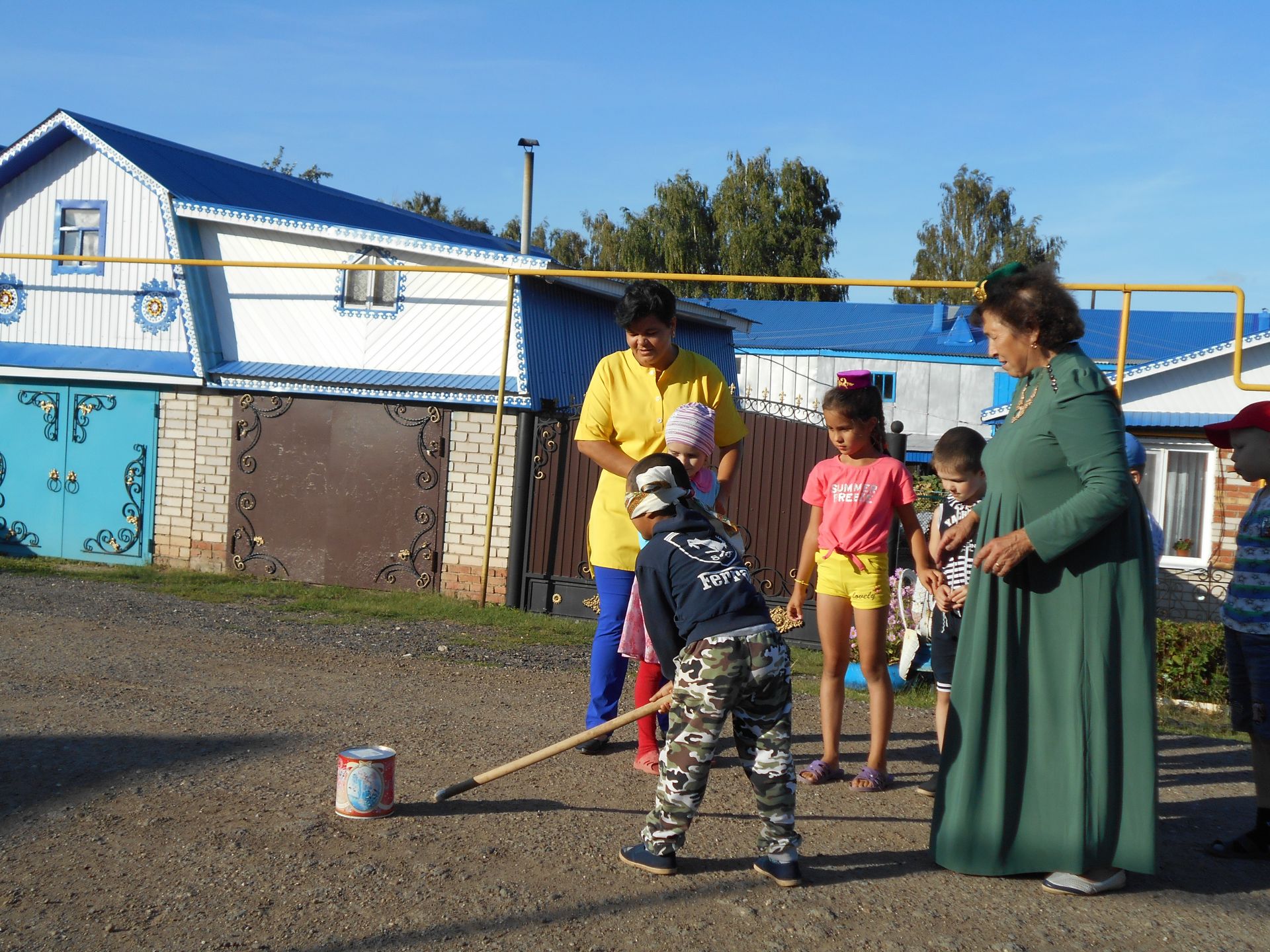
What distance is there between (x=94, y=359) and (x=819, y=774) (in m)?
10.5

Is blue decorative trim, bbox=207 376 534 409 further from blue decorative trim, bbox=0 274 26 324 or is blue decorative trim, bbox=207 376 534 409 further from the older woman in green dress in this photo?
the older woman in green dress

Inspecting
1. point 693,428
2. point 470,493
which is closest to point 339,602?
point 470,493

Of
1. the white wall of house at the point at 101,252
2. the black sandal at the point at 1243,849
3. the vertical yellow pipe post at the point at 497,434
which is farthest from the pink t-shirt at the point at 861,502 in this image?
the white wall of house at the point at 101,252

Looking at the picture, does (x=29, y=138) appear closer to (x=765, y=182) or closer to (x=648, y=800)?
(x=648, y=800)

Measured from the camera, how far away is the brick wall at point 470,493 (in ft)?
34.8

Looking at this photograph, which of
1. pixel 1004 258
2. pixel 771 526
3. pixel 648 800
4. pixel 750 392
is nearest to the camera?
pixel 648 800

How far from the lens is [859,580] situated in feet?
14.8

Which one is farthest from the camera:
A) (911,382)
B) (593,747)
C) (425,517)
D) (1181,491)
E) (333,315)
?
(911,382)

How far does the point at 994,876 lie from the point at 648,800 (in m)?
1.30

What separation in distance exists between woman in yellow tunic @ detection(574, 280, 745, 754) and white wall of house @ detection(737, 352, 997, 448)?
2436 cm

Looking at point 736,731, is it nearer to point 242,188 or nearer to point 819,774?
point 819,774

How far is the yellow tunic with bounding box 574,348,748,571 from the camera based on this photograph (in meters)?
4.80

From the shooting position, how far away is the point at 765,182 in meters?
40.1

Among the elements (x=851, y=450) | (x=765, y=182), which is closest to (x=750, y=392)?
(x=765, y=182)
